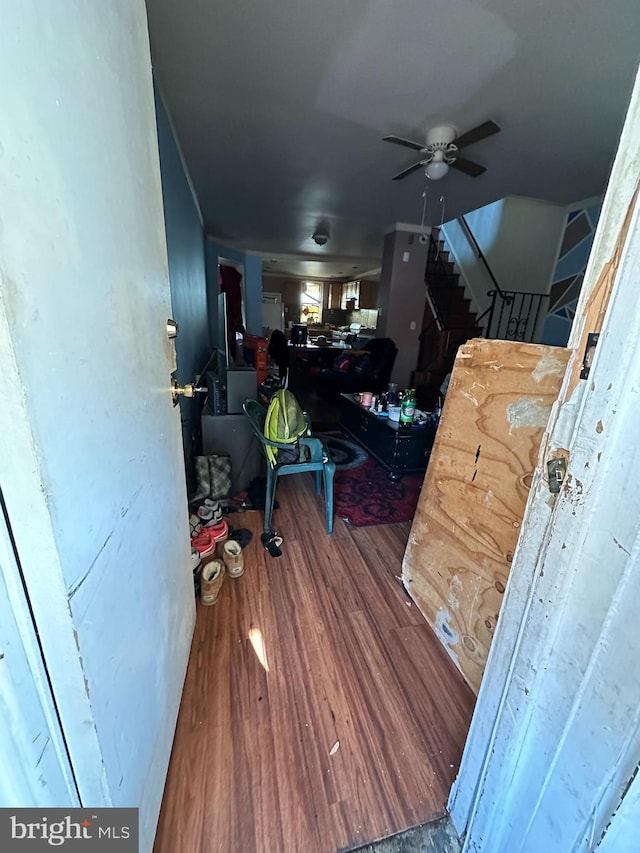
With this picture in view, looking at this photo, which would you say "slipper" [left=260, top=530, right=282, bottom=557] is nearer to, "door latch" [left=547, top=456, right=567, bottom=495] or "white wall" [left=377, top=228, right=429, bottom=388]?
"door latch" [left=547, top=456, right=567, bottom=495]

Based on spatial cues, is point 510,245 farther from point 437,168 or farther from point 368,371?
point 437,168

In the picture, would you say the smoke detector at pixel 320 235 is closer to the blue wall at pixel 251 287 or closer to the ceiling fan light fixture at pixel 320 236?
the ceiling fan light fixture at pixel 320 236

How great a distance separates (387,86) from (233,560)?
2754mm

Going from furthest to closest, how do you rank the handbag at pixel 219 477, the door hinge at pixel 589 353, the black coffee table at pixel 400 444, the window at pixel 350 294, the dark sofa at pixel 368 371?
the window at pixel 350 294 → the dark sofa at pixel 368 371 → the black coffee table at pixel 400 444 → the handbag at pixel 219 477 → the door hinge at pixel 589 353

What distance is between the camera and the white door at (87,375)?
1.18 feet

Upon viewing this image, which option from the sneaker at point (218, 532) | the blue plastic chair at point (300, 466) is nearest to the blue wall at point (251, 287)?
the blue plastic chair at point (300, 466)

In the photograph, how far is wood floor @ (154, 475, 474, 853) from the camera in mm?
893

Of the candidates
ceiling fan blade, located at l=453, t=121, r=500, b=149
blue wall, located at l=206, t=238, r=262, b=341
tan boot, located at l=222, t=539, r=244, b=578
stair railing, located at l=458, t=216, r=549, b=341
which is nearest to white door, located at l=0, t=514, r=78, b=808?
tan boot, located at l=222, t=539, r=244, b=578

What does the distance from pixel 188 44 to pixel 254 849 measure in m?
3.12

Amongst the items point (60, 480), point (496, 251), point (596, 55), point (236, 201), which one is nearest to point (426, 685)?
point (60, 480)

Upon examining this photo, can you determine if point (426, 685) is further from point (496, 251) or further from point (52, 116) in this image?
point (496, 251)

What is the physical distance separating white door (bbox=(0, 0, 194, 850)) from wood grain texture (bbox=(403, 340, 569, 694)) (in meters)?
1.06

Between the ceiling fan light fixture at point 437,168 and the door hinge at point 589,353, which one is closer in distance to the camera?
the door hinge at point 589,353

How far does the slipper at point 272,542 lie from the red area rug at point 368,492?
499 millimetres
